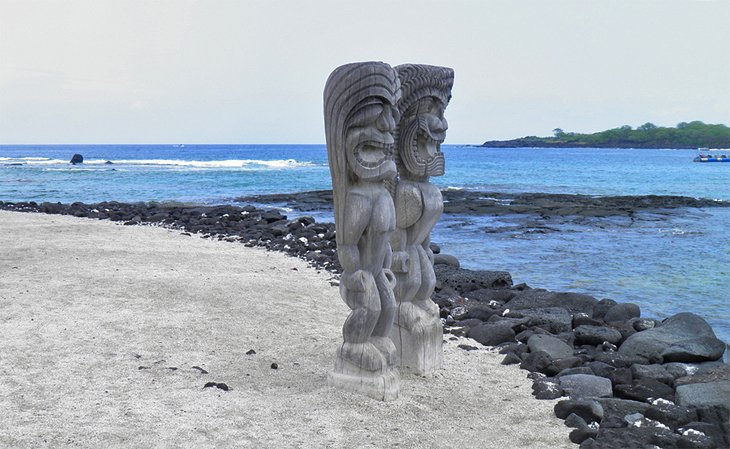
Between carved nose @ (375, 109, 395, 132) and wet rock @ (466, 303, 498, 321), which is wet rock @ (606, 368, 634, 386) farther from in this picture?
carved nose @ (375, 109, 395, 132)

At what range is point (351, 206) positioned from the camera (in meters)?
5.65

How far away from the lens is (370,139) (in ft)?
18.4

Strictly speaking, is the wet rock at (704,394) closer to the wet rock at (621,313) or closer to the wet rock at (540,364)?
the wet rock at (540,364)

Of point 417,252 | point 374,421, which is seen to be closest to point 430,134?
point 417,252

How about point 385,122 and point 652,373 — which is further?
point 652,373

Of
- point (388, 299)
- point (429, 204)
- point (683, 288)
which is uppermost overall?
point (429, 204)

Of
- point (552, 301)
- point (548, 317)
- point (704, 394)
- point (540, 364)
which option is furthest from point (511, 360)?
point (552, 301)

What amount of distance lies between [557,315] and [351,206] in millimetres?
4992

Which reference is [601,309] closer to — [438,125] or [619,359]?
[619,359]

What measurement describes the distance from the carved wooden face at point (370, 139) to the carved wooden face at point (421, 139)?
2.71ft

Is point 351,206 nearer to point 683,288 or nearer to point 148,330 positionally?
point 148,330

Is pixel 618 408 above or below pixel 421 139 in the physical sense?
→ below

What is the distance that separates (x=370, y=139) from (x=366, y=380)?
1942 millimetres

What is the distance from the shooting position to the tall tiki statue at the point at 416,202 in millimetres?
6449
